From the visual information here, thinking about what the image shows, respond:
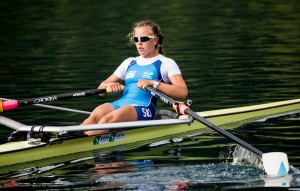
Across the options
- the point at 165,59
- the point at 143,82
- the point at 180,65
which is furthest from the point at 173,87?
the point at 180,65

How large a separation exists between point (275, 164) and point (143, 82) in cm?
271

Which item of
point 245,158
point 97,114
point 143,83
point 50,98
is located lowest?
point 245,158

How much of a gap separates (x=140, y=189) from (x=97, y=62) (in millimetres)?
14460

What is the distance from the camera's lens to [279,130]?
44.1ft

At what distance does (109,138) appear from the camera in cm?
1242

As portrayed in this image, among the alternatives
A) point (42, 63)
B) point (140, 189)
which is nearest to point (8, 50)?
point (42, 63)

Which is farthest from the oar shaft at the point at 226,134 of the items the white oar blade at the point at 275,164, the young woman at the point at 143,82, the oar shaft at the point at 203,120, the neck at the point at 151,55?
the neck at the point at 151,55

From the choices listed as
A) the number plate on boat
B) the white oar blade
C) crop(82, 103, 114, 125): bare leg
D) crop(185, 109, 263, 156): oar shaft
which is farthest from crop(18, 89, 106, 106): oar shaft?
the white oar blade

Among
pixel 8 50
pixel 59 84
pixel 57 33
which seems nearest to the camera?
pixel 59 84

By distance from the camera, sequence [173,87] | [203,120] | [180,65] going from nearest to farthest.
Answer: [203,120] < [173,87] < [180,65]

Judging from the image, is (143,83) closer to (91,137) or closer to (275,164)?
(91,137)

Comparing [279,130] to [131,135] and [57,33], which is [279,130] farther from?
[57,33]

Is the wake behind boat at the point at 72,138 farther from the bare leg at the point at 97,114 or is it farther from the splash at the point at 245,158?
the splash at the point at 245,158

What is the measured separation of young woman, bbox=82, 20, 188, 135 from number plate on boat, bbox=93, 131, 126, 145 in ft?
0.33
